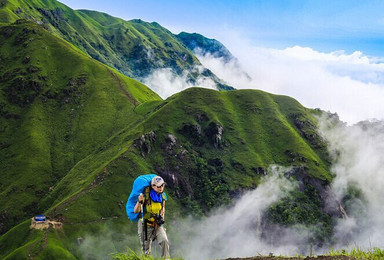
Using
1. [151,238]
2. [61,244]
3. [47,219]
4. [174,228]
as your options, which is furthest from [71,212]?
[151,238]

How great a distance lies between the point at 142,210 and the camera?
1888cm

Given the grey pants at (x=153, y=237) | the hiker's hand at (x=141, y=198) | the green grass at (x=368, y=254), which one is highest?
the hiker's hand at (x=141, y=198)

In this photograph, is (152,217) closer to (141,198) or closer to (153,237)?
(153,237)

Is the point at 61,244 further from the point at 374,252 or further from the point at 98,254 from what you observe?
the point at 374,252

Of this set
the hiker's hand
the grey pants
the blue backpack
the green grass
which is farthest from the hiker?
the green grass

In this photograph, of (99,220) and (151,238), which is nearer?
(151,238)

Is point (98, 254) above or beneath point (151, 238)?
beneath

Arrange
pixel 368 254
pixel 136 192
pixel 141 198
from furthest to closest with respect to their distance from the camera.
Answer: pixel 136 192
pixel 141 198
pixel 368 254

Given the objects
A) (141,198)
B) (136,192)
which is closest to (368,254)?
(141,198)

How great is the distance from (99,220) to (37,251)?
3700cm

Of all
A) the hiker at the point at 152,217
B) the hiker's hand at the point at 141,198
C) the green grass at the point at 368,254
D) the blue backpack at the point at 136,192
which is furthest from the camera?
the hiker at the point at 152,217

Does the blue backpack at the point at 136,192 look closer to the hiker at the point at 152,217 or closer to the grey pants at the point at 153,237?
the hiker at the point at 152,217

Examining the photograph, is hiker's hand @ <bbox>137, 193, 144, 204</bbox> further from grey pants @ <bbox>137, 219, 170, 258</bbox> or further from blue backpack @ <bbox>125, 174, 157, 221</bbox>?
grey pants @ <bbox>137, 219, 170, 258</bbox>

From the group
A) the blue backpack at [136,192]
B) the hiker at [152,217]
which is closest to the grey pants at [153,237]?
the hiker at [152,217]
